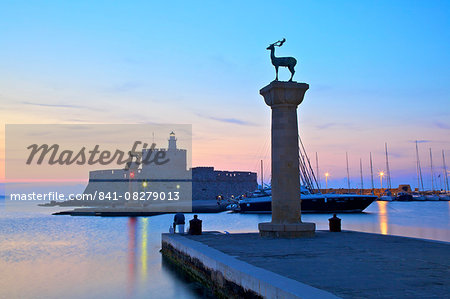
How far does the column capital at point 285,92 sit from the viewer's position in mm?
15391

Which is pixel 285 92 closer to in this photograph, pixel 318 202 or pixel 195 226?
pixel 195 226

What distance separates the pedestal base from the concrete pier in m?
0.44

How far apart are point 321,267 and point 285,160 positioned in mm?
6967

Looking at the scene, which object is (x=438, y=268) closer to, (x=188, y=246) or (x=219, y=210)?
(x=188, y=246)

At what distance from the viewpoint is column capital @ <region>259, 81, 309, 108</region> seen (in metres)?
15.4

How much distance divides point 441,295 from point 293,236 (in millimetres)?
9224

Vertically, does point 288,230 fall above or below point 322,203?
below

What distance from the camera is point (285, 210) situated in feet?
50.8

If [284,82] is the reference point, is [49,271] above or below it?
below

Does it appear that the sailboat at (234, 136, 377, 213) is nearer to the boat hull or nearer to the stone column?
the boat hull

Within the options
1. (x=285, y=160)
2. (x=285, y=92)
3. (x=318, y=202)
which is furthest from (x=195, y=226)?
(x=318, y=202)

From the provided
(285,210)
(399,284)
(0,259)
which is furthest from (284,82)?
(0,259)

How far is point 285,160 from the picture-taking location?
50.8 feet

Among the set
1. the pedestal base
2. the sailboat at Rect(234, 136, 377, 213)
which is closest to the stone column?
the pedestal base
